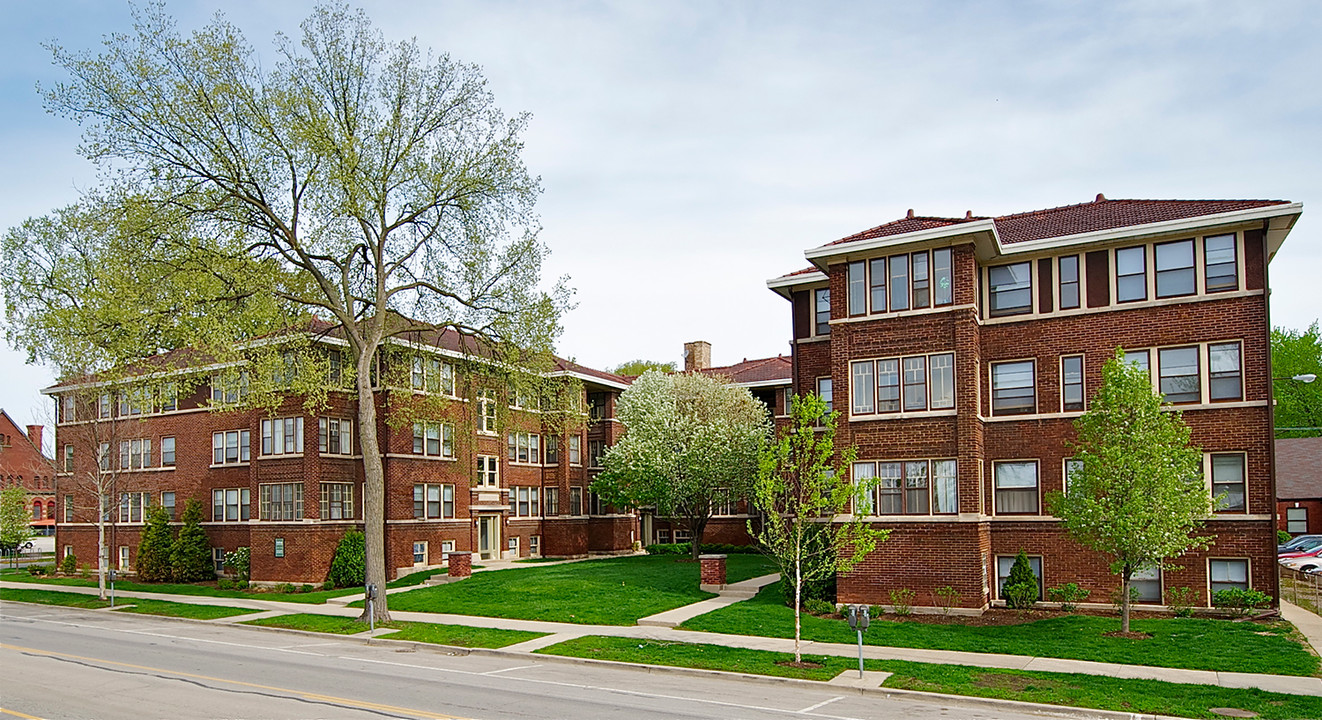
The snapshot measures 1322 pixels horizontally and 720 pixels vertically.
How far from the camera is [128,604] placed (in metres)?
33.5

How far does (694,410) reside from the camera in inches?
1752

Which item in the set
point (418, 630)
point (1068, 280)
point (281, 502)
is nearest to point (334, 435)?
point (281, 502)

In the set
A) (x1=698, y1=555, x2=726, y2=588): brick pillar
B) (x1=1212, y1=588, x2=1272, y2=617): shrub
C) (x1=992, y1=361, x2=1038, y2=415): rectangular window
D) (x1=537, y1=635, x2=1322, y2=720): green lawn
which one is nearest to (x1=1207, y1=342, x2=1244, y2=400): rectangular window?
(x1=992, y1=361, x2=1038, y2=415): rectangular window

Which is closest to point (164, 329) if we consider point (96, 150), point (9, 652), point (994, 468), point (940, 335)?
point (96, 150)

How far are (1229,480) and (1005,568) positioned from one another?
5.91 meters

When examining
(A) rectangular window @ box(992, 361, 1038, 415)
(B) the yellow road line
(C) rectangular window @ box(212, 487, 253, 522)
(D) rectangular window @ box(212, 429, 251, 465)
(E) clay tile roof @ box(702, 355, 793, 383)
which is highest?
(E) clay tile roof @ box(702, 355, 793, 383)

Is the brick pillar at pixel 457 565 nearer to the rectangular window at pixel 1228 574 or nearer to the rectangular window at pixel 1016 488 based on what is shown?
the rectangular window at pixel 1016 488

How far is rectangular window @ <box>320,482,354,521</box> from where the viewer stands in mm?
37781

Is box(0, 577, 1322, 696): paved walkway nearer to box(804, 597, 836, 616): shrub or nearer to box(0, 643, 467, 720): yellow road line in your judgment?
box(804, 597, 836, 616): shrub

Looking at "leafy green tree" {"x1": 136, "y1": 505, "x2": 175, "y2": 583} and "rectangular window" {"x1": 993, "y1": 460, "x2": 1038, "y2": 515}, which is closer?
"rectangular window" {"x1": 993, "y1": 460, "x2": 1038, "y2": 515}

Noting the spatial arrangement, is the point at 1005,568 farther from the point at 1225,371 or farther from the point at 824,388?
the point at 824,388

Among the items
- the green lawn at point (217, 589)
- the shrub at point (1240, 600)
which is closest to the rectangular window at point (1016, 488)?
the shrub at point (1240, 600)

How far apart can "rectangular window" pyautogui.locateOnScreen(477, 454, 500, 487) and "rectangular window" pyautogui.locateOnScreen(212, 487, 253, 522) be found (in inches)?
379

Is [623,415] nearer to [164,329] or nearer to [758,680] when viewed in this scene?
[164,329]
